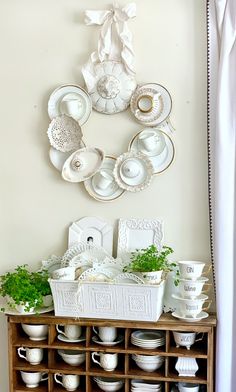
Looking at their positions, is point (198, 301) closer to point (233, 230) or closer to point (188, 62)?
point (233, 230)

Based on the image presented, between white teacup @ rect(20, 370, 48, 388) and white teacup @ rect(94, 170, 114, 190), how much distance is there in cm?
89

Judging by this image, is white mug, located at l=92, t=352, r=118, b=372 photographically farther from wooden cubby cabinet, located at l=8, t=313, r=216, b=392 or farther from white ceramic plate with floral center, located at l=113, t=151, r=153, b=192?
white ceramic plate with floral center, located at l=113, t=151, r=153, b=192

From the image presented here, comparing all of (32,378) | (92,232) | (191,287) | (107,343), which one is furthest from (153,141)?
(32,378)

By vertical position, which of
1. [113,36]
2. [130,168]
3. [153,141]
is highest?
[113,36]

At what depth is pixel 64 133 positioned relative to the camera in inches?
106

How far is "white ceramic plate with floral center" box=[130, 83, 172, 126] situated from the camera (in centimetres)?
261

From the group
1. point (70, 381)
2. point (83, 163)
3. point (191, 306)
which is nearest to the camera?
point (191, 306)

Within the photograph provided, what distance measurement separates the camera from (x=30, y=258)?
2805 millimetres

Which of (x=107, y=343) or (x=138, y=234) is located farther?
(x=138, y=234)

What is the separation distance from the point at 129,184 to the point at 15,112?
0.65 metres

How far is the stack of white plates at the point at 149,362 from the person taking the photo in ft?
8.23

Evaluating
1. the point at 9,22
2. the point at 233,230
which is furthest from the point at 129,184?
the point at 9,22

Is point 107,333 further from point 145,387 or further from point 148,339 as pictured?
point 145,387

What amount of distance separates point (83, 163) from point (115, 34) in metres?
0.60
